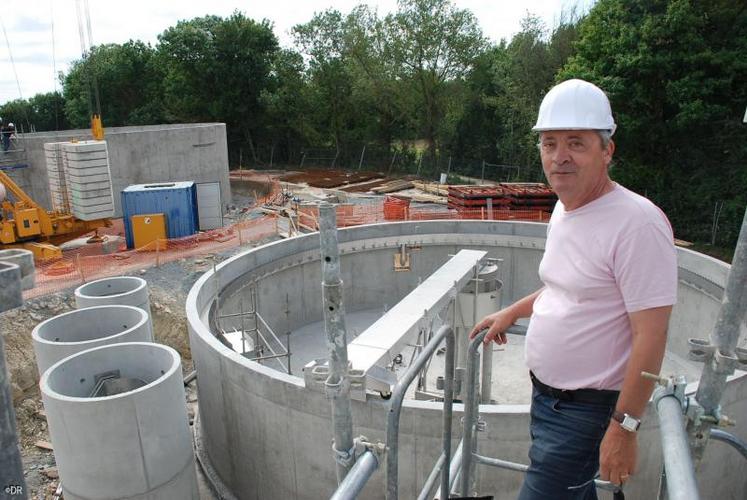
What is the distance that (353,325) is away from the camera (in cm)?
1570

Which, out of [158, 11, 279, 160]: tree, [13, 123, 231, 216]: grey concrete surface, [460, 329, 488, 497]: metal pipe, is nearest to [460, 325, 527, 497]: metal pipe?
[460, 329, 488, 497]: metal pipe

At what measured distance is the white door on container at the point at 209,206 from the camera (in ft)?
74.6

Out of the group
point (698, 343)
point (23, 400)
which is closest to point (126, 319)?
point (23, 400)

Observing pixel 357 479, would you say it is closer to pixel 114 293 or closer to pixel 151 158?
pixel 114 293

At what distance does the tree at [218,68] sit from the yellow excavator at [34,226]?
24.4m

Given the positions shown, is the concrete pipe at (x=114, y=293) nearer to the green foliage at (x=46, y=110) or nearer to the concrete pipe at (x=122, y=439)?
the concrete pipe at (x=122, y=439)

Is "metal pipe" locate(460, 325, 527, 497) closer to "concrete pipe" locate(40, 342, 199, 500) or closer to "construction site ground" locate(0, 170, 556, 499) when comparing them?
"construction site ground" locate(0, 170, 556, 499)

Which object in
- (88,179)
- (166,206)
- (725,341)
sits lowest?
(166,206)

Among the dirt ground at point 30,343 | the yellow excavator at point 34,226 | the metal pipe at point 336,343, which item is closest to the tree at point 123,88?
the yellow excavator at point 34,226

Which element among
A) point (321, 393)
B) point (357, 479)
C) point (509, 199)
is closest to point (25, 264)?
point (357, 479)

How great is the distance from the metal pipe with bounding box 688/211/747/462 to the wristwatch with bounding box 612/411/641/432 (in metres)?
0.24

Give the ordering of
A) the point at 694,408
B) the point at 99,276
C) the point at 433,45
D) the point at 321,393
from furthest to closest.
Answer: the point at 433,45
the point at 99,276
the point at 321,393
the point at 694,408

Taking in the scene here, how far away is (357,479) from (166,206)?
19576 mm

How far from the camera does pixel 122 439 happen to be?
257 inches
